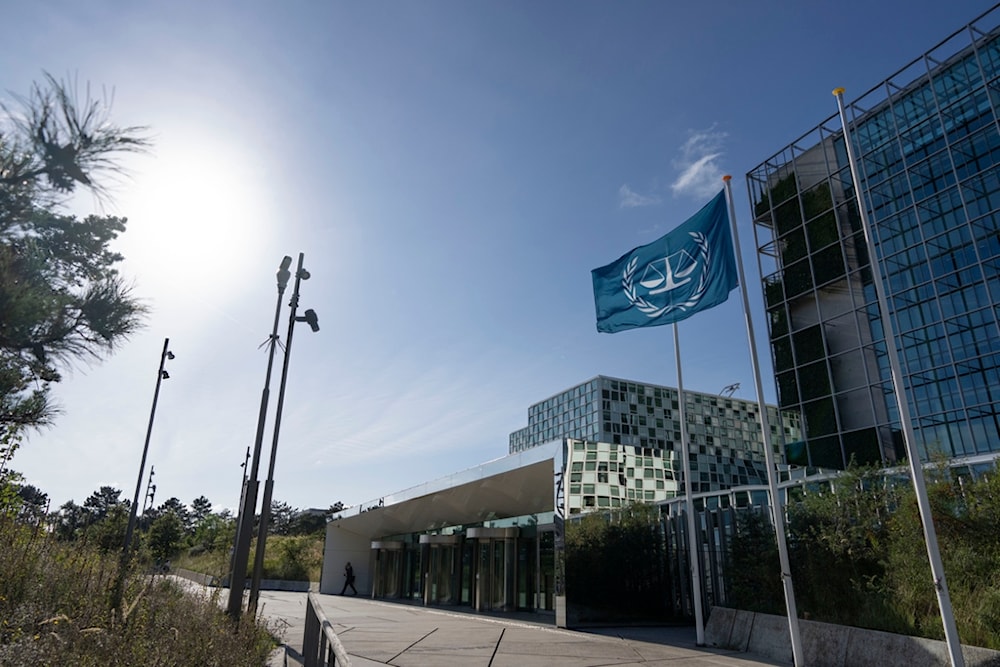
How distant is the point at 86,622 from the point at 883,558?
35.2 ft

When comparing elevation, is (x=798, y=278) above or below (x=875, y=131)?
below

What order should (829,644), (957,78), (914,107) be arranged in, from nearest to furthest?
(829,644), (957,78), (914,107)

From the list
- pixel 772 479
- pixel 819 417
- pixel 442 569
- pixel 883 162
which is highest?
pixel 883 162

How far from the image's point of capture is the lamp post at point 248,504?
9.91 m

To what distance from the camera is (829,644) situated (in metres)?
9.08

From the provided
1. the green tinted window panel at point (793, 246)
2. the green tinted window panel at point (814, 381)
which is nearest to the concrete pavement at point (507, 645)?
the green tinted window panel at point (814, 381)

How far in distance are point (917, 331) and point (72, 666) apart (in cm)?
3364

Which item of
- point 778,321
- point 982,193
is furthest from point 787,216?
point 982,193

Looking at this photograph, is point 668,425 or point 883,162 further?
point 668,425

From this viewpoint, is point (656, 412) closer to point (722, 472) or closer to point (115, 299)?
point (722, 472)

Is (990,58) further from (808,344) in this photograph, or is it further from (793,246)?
(808,344)

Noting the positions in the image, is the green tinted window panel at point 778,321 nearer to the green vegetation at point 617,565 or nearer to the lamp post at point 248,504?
the green vegetation at point 617,565

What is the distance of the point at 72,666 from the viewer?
4855 mm

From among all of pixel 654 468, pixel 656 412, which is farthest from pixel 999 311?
pixel 656 412
